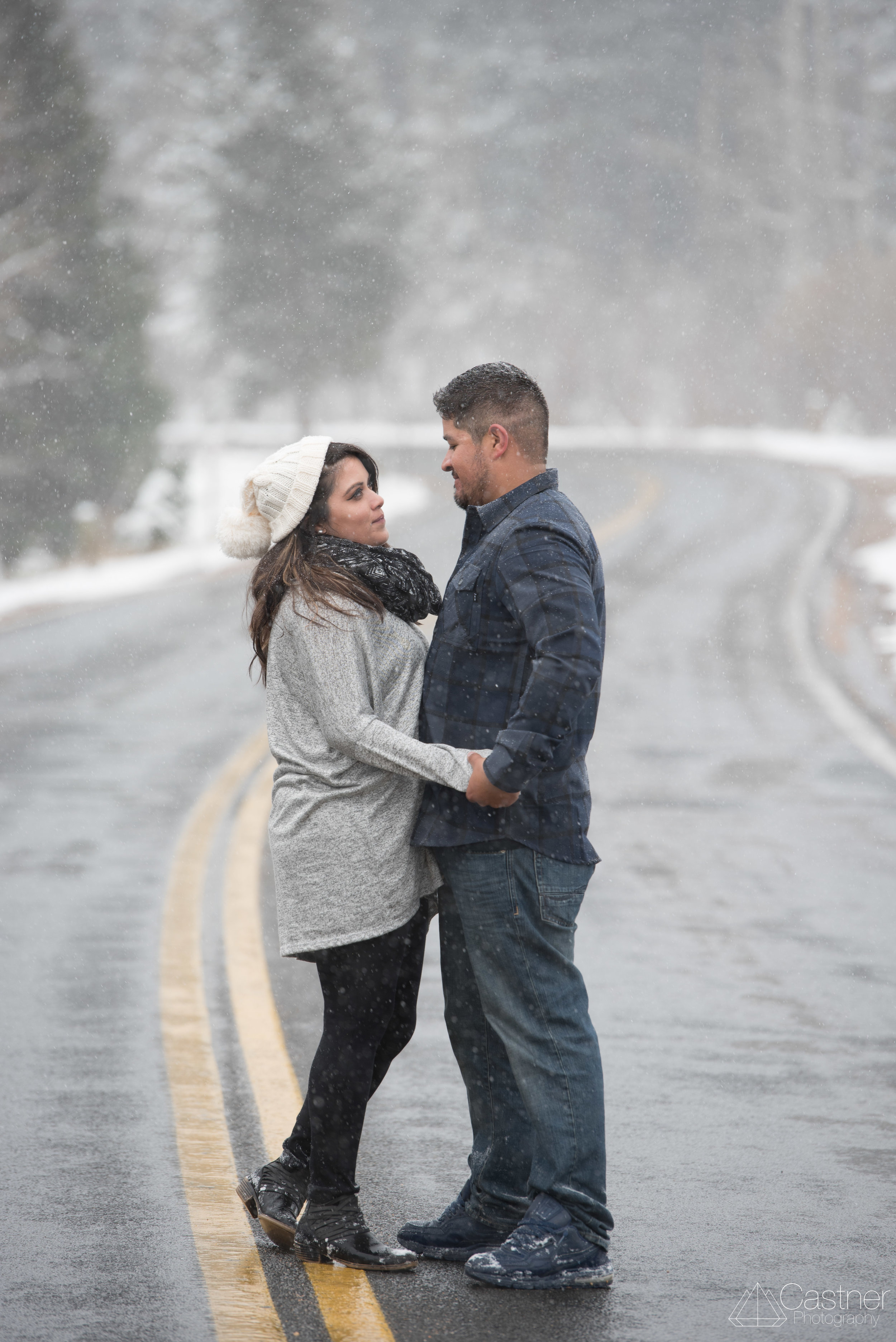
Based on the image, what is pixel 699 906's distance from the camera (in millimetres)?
7891

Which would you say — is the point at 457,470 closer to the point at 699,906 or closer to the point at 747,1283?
the point at 747,1283

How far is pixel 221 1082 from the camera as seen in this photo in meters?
5.39

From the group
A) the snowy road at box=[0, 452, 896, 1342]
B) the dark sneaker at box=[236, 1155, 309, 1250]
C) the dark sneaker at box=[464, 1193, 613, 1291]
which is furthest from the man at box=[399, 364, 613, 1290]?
the dark sneaker at box=[236, 1155, 309, 1250]

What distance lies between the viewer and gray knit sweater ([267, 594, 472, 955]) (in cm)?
378

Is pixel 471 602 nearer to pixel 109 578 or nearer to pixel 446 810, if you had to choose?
pixel 446 810

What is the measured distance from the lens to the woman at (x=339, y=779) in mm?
3828

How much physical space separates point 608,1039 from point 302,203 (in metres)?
43.1

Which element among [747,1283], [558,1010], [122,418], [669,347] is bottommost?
[747,1283]

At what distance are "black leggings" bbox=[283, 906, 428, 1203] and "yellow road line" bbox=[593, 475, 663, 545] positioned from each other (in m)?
20.3

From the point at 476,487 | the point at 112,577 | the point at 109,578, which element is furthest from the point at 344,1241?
the point at 112,577

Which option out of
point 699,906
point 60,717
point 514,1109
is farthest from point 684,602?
point 514,1109

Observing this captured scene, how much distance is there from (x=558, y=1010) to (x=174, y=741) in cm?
868

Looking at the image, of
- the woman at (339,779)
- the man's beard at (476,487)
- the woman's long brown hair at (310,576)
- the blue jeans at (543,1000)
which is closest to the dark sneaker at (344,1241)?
the woman at (339,779)
